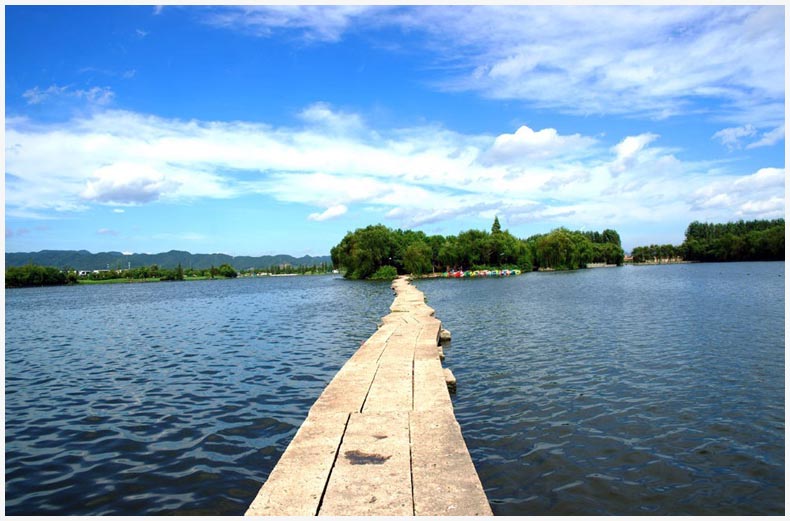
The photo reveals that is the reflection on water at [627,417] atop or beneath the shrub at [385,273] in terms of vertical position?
beneath

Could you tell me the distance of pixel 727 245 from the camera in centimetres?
14338

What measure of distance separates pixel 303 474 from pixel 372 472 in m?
0.79

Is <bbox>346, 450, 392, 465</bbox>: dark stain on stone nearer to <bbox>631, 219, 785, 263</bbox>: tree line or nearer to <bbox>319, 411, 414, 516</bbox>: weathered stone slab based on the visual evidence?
<bbox>319, 411, 414, 516</bbox>: weathered stone slab

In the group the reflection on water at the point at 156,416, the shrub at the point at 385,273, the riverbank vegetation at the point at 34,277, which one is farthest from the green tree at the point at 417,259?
the riverbank vegetation at the point at 34,277

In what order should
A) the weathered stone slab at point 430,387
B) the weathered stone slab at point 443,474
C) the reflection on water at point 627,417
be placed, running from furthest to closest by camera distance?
the weathered stone slab at point 430,387
the reflection on water at point 627,417
the weathered stone slab at point 443,474

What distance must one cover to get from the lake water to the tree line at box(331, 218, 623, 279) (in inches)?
2831

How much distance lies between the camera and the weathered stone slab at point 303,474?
4938 millimetres

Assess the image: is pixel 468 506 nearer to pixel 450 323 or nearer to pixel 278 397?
pixel 278 397

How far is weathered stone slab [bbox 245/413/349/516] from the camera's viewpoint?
494 centimetres

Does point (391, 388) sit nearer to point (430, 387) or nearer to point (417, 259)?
point (430, 387)

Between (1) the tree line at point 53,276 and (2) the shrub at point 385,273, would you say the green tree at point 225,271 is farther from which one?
(2) the shrub at point 385,273

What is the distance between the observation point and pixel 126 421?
32.7 ft

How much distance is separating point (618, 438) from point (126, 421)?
9.22m

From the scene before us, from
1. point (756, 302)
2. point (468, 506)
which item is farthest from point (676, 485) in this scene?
point (756, 302)
